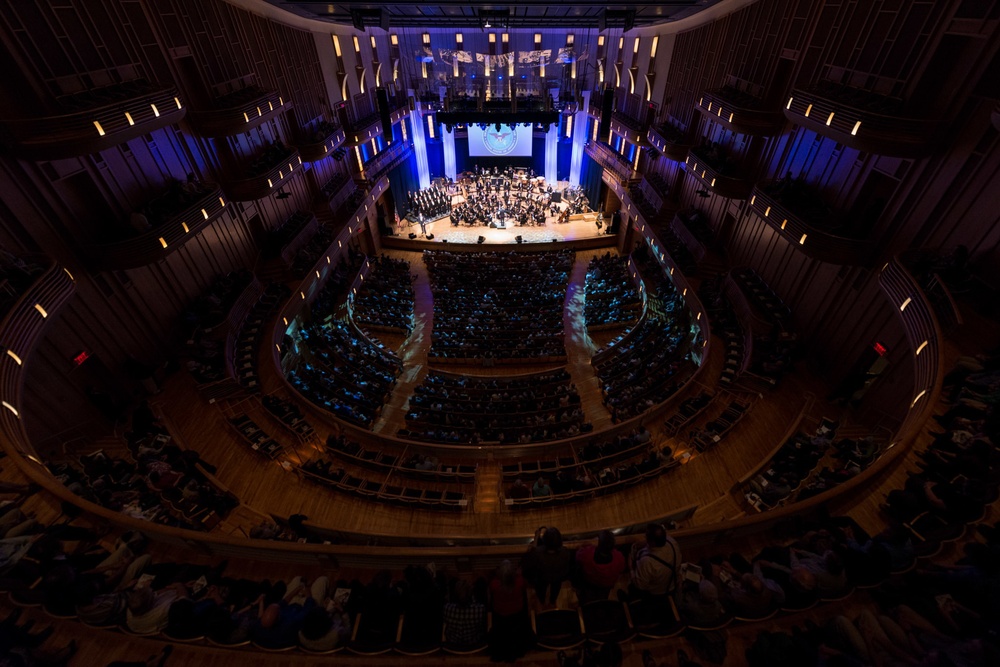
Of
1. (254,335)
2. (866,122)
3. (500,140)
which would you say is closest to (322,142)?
(254,335)

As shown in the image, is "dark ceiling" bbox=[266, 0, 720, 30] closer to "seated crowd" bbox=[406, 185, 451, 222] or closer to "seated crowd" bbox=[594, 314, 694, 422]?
"seated crowd" bbox=[406, 185, 451, 222]

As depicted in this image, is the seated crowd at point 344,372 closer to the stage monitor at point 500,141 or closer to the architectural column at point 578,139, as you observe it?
the stage monitor at point 500,141

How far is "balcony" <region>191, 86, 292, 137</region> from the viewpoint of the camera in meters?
11.7

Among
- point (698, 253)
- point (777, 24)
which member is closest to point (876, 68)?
point (777, 24)

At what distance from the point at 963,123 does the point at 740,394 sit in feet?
22.4

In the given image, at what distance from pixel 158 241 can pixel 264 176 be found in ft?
15.0

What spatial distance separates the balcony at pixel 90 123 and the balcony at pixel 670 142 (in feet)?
54.3

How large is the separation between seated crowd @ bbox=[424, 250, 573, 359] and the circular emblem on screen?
37.1 feet

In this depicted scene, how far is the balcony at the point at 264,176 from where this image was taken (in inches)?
512

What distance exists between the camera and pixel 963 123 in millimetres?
7879

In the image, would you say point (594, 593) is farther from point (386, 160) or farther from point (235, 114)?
point (386, 160)

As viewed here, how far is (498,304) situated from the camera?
749 inches

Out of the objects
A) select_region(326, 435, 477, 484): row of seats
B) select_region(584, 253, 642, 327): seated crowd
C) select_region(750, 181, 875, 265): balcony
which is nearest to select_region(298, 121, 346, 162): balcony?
select_region(326, 435, 477, 484): row of seats

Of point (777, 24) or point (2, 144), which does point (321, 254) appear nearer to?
point (2, 144)
